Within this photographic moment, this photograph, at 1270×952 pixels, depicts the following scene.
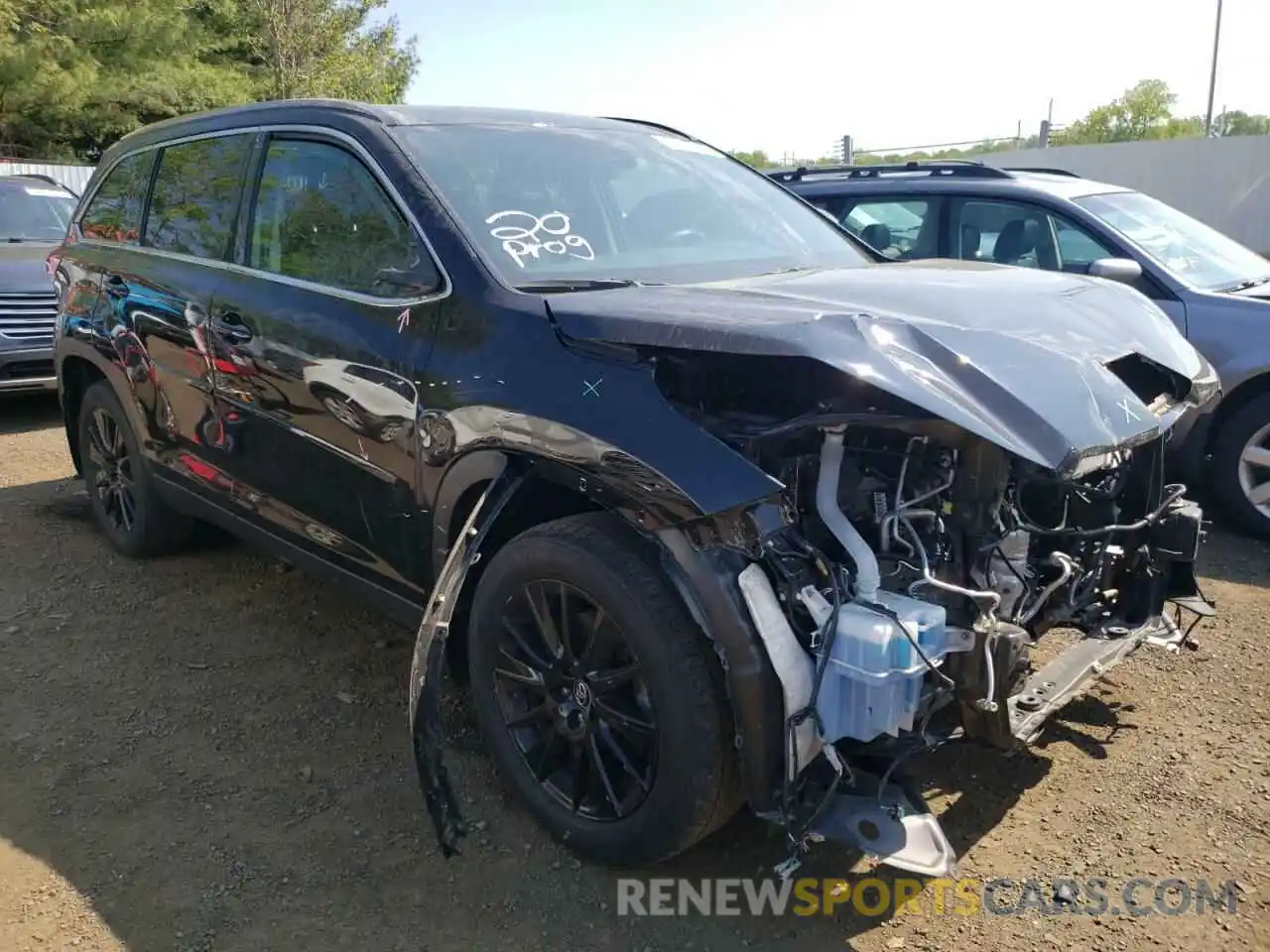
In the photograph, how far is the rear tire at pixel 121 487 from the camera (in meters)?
4.86

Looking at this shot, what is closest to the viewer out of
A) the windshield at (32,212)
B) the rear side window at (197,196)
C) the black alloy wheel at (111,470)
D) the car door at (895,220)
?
the rear side window at (197,196)

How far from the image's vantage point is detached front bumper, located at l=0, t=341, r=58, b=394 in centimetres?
784

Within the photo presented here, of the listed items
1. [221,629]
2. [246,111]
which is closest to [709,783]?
[221,629]

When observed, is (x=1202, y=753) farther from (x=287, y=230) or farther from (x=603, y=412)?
(x=287, y=230)

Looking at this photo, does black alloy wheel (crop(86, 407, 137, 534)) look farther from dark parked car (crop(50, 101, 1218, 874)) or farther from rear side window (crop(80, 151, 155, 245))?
dark parked car (crop(50, 101, 1218, 874))

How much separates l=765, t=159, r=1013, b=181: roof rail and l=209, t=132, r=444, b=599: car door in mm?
3346

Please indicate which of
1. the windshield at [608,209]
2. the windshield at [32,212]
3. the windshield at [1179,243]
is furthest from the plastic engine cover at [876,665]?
the windshield at [32,212]

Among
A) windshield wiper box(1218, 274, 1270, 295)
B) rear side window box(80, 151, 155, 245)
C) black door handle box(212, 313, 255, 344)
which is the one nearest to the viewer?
black door handle box(212, 313, 255, 344)

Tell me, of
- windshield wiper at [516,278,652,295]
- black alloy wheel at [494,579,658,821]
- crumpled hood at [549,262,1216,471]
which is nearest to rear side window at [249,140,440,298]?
windshield wiper at [516,278,652,295]

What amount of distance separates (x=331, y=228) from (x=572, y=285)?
101 centimetres

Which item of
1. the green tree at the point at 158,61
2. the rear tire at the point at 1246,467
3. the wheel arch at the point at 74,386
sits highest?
the green tree at the point at 158,61

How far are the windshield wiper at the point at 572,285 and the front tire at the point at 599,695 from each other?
660 millimetres

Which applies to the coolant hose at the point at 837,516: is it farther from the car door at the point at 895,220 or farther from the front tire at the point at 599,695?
the car door at the point at 895,220

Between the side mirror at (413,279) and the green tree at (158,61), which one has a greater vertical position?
the green tree at (158,61)
